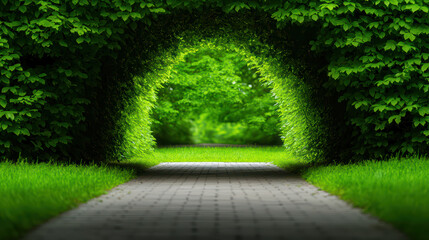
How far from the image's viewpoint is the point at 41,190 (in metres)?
7.37

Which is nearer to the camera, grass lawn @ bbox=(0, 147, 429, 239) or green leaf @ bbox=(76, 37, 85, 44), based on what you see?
grass lawn @ bbox=(0, 147, 429, 239)

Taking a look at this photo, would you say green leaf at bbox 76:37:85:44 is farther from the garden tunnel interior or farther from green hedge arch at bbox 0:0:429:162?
the garden tunnel interior

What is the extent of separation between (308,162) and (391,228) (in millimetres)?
9209

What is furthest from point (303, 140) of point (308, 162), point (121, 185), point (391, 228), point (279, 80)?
point (391, 228)

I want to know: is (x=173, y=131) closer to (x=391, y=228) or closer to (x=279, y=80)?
(x=279, y=80)

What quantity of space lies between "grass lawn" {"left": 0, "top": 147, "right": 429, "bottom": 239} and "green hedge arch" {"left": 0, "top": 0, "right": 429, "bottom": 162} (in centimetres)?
98

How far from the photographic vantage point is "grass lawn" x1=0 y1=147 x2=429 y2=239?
Answer: 5.32m

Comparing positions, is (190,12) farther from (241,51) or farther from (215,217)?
(215,217)

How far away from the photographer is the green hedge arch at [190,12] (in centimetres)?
1025

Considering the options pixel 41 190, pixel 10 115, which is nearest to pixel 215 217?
pixel 41 190

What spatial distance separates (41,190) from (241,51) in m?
9.10

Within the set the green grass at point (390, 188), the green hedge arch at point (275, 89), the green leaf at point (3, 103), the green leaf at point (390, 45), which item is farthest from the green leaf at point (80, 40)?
the green leaf at point (390, 45)

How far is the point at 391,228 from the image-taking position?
202 inches

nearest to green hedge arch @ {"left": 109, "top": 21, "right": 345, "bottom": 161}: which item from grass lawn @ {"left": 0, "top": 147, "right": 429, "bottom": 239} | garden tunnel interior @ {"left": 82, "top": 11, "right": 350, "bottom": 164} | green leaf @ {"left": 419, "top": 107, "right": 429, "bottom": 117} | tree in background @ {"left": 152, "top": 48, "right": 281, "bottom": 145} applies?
garden tunnel interior @ {"left": 82, "top": 11, "right": 350, "bottom": 164}
